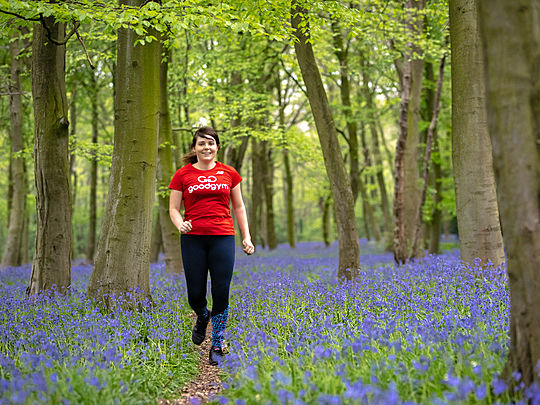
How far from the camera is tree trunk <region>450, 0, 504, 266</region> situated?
6.89 metres

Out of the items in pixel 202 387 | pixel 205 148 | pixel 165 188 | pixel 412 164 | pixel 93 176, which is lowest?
pixel 202 387

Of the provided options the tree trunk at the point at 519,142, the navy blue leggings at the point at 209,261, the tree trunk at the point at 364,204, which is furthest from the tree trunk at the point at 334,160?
the tree trunk at the point at 364,204

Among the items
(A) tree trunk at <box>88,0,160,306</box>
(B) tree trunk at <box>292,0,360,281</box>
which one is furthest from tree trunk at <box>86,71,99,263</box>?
(B) tree trunk at <box>292,0,360,281</box>

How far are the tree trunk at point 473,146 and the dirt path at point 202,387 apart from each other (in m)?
4.54

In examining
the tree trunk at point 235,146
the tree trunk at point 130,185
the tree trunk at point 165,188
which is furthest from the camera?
the tree trunk at point 235,146

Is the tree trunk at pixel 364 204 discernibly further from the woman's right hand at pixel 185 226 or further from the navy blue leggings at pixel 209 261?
the woman's right hand at pixel 185 226

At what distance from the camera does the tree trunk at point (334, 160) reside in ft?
26.3

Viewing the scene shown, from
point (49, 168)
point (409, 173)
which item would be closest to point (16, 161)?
point (49, 168)

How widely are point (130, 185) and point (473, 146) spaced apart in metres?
5.26

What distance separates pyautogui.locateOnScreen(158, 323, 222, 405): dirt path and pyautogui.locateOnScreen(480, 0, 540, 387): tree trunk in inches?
98.8

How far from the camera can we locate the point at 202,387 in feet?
14.1

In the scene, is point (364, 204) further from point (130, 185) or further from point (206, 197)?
point (206, 197)

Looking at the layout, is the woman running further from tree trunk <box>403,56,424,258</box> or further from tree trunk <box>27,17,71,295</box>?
tree trunk <box>403,56,424,258</box>

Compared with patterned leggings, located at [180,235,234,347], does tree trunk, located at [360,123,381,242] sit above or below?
above
